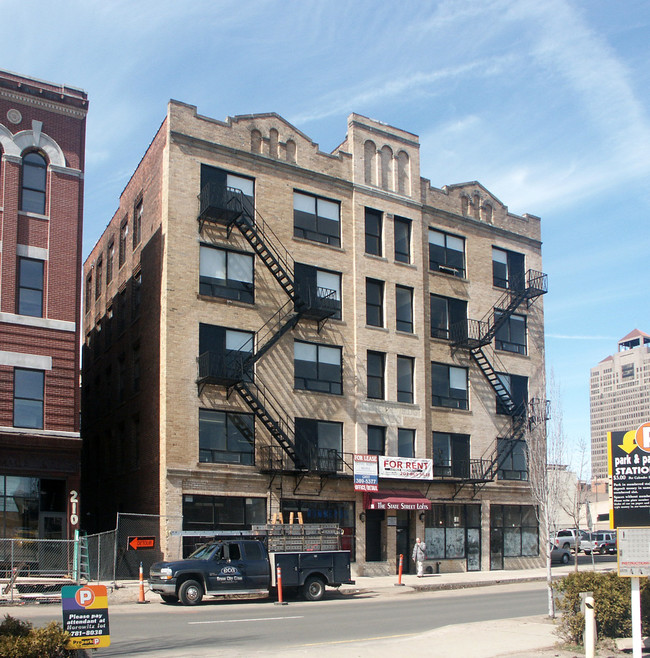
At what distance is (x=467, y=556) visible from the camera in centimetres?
4012

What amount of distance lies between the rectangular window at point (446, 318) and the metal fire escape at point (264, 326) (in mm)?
7279

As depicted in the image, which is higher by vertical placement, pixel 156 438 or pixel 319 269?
pixel 319 269

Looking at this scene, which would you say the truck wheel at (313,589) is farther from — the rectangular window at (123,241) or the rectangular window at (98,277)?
the rectangular window at (98,277)

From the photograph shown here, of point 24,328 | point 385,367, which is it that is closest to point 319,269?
point 385,367

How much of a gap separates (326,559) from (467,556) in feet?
52.4

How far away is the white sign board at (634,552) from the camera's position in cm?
1298

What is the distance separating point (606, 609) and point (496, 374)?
27.9 metres

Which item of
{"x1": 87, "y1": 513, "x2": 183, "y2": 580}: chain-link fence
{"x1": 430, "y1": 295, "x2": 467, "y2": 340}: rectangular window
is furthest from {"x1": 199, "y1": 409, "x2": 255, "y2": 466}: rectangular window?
{"x1": 430, "y1": 295, "x2": 467, "y2": 340}: rectangular window

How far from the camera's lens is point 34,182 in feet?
101

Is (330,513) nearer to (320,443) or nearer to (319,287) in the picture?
(320,443)

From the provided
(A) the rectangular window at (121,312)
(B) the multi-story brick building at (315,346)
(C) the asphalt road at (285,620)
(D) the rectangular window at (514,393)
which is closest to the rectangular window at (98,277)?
(B) the multi-story brick building at (315,346)

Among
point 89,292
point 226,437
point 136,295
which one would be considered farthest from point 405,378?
point 89,292

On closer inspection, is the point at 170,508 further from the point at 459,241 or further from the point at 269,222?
the point at 459,241

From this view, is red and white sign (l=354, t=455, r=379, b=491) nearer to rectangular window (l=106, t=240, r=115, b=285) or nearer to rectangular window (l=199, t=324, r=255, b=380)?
rectangular window (l=199, t=324, r=255, b=380)
